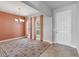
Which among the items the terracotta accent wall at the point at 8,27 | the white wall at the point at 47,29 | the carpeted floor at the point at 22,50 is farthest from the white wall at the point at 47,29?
the terracotta accent wall at the point at 8,27

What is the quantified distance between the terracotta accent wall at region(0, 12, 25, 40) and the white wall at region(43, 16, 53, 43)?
2941 mm

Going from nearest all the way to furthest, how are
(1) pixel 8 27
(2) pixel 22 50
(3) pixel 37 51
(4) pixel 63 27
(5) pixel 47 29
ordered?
(3) pixel 37 51, (2) pixel 22 50, (4) pixel 63 27, (5) pixel 47 29, (1) pixel 8 27

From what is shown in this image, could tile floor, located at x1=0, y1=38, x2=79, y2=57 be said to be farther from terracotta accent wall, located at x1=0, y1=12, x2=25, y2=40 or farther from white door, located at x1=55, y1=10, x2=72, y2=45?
terracotta accent wall, located at x1=0, y1=12, x2=25, y2=40

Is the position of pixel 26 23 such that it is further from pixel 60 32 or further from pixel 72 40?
pixel 72 40

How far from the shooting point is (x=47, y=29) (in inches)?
245

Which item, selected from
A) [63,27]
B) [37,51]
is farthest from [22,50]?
[63,27]

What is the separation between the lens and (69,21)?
4.89m

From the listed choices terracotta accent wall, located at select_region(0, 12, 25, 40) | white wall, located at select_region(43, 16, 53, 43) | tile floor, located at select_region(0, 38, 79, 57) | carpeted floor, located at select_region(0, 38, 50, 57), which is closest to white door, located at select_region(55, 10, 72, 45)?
white wall, located at select_region(43, 16, 53, 43)

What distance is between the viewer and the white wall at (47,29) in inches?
233

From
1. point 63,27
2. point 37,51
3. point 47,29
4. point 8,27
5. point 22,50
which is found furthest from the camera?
point 8,27

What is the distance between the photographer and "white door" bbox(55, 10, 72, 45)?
16.2ft

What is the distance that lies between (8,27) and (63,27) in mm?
4508

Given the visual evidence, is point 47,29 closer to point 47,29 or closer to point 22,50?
point 47,29

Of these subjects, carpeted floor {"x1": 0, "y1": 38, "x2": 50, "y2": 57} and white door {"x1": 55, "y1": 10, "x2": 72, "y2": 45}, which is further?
white door {"x1": 55, "y1": 10, "x2": 72, "y2": 45}
